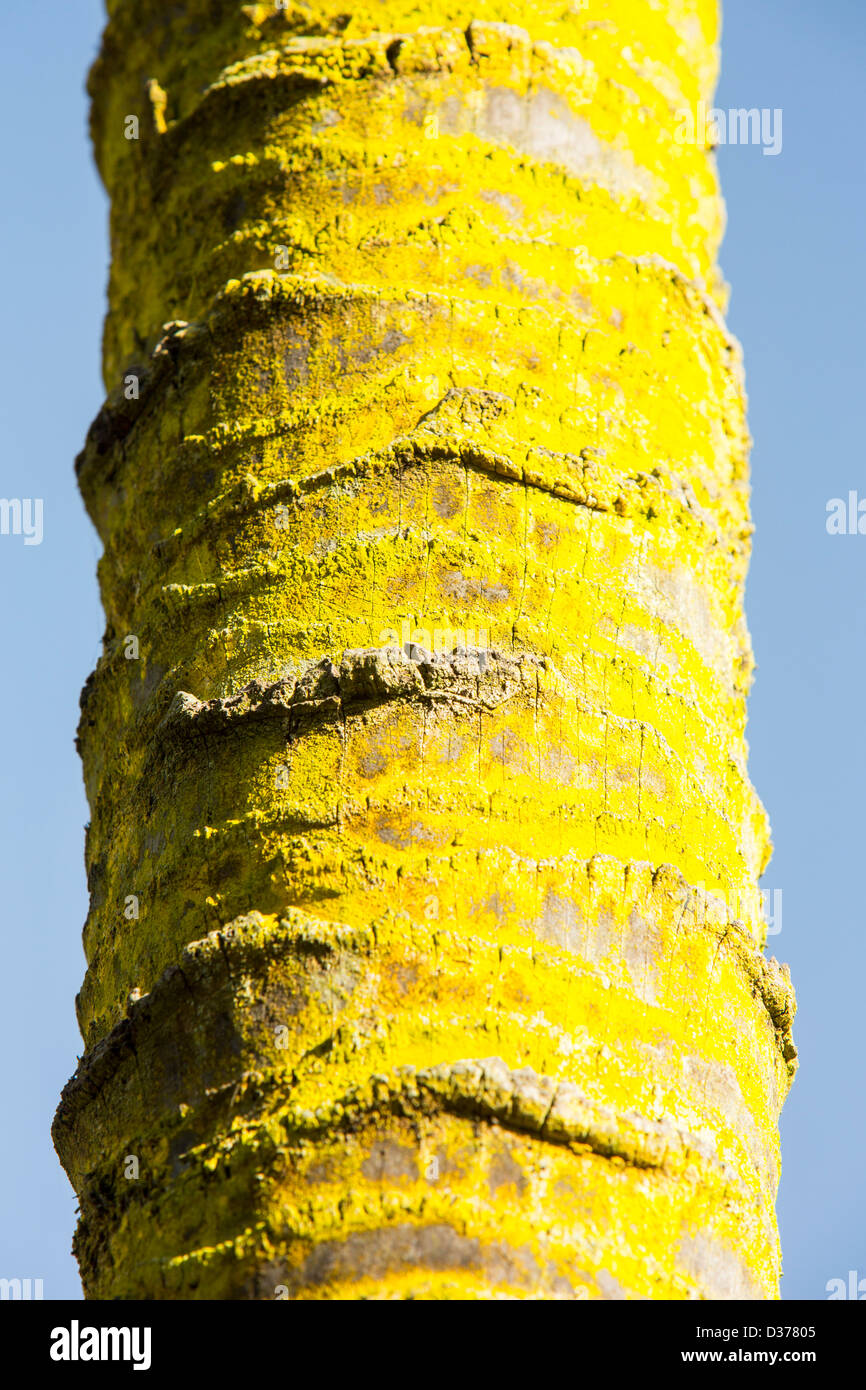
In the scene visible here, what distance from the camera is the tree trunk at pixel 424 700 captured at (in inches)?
66.9

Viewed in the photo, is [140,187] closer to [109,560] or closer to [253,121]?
[253,121]

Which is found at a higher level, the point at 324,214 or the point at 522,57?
the point at 522,57

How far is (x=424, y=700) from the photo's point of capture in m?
1.93

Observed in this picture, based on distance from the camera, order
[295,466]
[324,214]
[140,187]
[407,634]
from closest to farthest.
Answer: [407,634] → [295,466] → [324,214] → [140,187]

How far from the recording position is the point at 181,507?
2.34m

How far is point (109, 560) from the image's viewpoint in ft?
8.39

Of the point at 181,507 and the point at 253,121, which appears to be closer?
the point at 181,507

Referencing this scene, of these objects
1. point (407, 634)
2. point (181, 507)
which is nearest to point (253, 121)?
point (181, 507)

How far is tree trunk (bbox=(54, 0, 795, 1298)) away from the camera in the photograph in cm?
170
